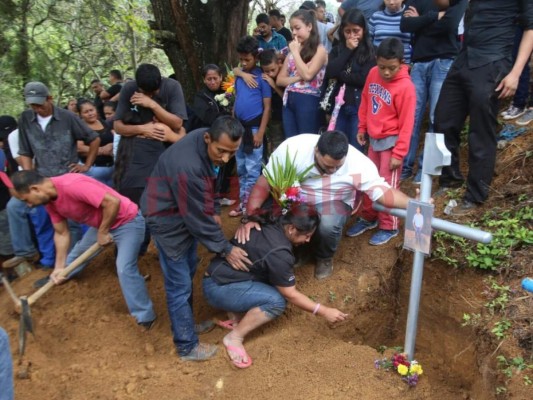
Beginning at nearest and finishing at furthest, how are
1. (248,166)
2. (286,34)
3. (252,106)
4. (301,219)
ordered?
1. (301,219)
2. (252,106)
3. (248,166)
4. (286,34)

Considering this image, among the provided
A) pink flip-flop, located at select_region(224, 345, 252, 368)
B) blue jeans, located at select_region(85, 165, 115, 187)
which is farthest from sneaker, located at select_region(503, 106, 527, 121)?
blue jeans, located at select_region(85, 165, 115, 187)

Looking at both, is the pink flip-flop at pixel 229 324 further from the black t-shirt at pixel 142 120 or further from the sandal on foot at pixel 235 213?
the sandal on foot at pixel 235 213

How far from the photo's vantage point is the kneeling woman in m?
3.15

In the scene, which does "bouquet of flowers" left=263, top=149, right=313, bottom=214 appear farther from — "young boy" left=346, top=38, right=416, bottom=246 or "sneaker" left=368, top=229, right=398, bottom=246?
"sneaker" left=368, top=229, right=398, bottom=246

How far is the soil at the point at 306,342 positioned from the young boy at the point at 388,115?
0.26 meters

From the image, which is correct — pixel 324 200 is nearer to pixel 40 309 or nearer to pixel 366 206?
pixel 366 206

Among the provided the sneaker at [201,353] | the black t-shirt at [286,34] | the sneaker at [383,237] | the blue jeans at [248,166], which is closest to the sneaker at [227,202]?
the blue jeans at [248,166]

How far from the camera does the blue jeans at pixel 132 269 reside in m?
3.61

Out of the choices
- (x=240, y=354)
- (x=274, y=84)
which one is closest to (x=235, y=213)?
(x=274, y=84)

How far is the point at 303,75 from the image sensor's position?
14.7 feet

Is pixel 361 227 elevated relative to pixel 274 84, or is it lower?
lower

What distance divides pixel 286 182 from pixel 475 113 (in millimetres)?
1712

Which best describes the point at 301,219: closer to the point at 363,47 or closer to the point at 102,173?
the point at 363,47

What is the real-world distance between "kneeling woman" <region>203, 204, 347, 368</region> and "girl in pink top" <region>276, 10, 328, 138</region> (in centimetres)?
163
